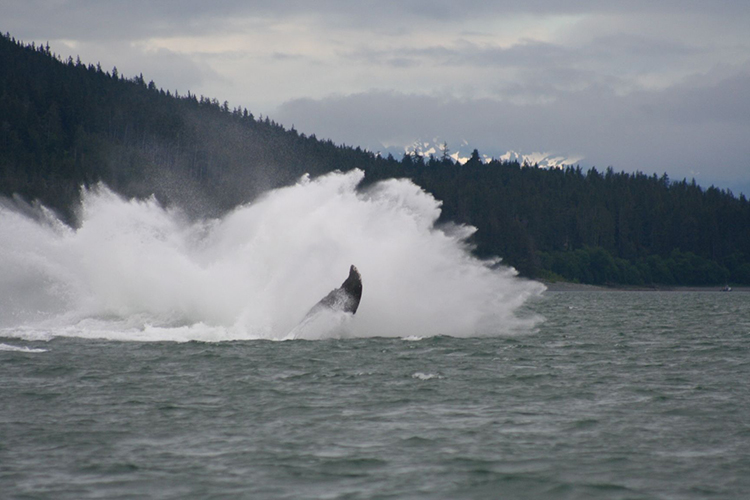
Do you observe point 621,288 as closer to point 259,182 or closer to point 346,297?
point 259,182

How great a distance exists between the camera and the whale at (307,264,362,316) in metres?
24.6

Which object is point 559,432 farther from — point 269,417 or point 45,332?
point 45,332

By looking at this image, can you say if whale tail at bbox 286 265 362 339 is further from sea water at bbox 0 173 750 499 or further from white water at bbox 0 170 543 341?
sea water at bbox 0 173 750 499

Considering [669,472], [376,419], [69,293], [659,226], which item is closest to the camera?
[669,472]

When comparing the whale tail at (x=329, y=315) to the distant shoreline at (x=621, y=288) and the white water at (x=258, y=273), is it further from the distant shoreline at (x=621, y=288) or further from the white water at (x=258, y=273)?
the distant shoreline at (x=621, y=288)

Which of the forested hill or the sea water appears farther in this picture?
the forested hill

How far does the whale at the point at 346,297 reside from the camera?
80.6 ft

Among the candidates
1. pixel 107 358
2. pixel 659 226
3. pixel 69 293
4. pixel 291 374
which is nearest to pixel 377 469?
pixel 291 374

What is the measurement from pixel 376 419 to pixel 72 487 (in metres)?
5.41

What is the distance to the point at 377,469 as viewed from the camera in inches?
432

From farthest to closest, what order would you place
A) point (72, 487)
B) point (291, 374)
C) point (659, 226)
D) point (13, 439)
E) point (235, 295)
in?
point (659, 226) < point (235, 295) < point (291, 374) < point (13, 439) < point (72, 487)

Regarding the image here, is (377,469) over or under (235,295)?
under

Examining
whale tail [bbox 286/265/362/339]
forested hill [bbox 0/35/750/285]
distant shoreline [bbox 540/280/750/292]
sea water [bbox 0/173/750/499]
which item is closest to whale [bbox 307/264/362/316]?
whale tail [bbox 286/265/362/339]

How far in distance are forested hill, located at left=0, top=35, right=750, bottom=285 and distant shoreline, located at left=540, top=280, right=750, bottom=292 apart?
178 centimetres
